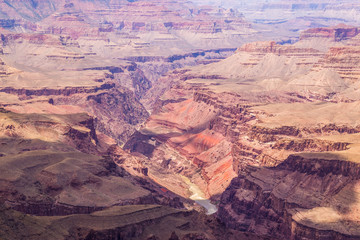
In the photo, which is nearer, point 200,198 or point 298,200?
point 298,200

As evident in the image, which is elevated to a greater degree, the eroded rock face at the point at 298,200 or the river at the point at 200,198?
the eroded rock face at the point at 298,200

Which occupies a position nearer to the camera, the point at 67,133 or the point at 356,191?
the point at 356,191

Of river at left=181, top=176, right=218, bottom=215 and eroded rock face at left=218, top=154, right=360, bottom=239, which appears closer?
eroded rock face at left=218, top=154, right=360, bottom=239

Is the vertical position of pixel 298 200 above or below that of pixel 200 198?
above

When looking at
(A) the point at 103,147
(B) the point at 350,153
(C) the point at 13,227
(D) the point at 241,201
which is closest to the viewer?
(C) the point at 13,227

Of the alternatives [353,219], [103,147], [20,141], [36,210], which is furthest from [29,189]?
[103,147]

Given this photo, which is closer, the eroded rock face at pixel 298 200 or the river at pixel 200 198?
the eroded rock face at pixel 298 200

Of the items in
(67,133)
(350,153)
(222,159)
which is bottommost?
(222,159)

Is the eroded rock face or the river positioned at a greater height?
the eroded rock face

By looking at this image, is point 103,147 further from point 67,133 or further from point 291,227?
point 291,227

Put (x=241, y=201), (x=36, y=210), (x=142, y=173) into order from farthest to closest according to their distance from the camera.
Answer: (x=142, y=173), (x=241, y=201), (x=36, y=210)

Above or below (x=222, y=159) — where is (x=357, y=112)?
above
